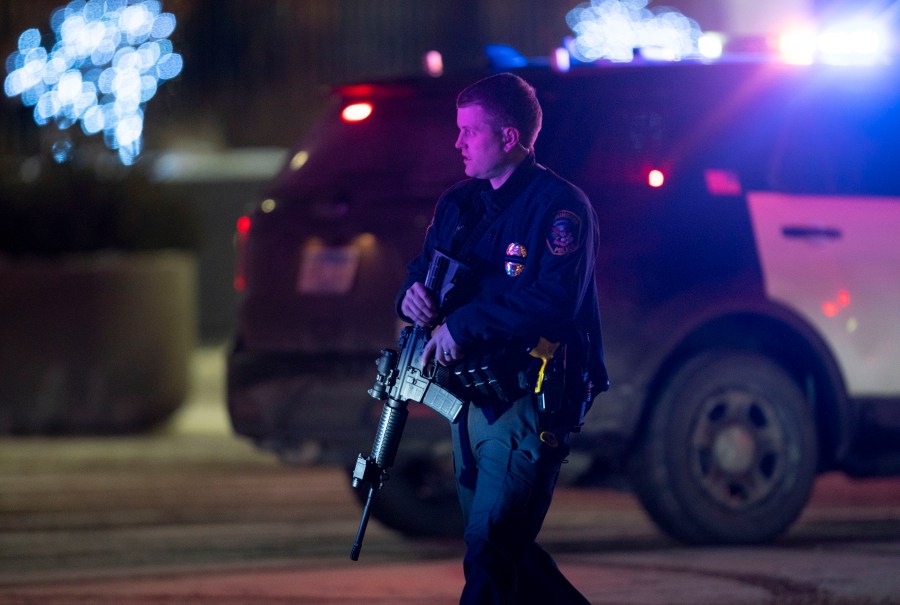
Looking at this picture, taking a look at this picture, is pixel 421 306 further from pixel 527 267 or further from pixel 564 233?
pixel 564 233

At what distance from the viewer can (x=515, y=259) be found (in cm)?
417

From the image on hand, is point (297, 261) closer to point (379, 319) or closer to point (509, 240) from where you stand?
point (379, 319)

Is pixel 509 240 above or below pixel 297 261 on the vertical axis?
below

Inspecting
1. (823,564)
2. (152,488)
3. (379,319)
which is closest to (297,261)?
(379,319)

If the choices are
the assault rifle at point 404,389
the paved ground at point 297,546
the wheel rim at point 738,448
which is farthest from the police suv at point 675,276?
the assault rifle at point 404,389

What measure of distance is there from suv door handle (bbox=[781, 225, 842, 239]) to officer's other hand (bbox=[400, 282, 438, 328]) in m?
2.86

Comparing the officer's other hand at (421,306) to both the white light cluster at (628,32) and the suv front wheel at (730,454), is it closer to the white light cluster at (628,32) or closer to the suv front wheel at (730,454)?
the suv front wheel at (730,454)

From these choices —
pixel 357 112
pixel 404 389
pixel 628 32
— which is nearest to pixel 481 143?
pixel 404 389

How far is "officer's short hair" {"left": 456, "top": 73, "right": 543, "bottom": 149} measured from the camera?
165 inches

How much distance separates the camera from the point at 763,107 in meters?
6.84

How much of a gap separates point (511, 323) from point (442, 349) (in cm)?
20

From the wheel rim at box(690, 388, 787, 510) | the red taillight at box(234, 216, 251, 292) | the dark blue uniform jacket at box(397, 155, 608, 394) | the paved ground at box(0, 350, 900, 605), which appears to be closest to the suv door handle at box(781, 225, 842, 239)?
the wheel rim at box(690, 388, 787, 510)

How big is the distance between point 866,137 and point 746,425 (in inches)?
55.1

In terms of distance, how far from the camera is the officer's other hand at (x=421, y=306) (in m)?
4.19
